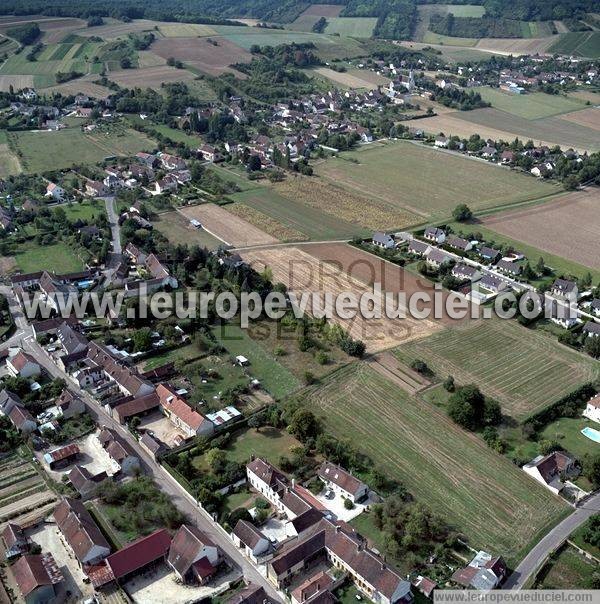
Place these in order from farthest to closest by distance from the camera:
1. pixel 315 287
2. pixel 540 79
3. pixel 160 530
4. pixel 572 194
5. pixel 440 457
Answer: pixel 540 79 → pixel 572 194 → pixel 315 287 → pixel 440 457 → pixel 160 530

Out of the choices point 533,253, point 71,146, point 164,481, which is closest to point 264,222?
point 533,253

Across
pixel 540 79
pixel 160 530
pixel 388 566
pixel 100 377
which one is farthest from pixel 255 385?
pixel 540 79

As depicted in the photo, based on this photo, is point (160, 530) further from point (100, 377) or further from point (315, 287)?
point (315, 287)

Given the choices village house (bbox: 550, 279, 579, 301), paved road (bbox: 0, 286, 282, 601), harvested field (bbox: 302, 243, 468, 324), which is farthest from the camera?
harvested field (bbox: 302, 243, 468, 324)

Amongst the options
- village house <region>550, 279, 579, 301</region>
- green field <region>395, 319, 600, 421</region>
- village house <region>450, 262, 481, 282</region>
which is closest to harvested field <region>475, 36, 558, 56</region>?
village house <region>450, 262, 481, 282</region>

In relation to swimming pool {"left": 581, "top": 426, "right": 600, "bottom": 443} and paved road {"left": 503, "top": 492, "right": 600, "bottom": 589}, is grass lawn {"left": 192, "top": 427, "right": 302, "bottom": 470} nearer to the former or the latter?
paved road {"left": 503, "top": 492, "right": 600, "bottom": 589}

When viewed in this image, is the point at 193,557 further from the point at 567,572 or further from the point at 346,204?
the point at 346,204
